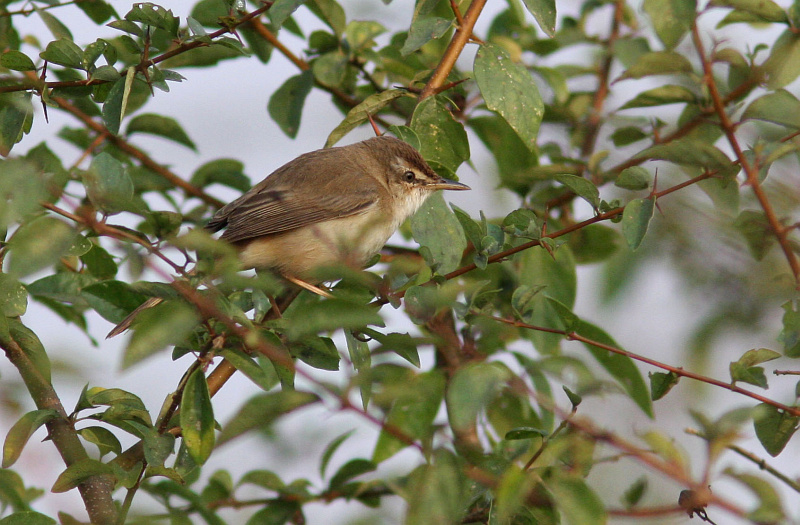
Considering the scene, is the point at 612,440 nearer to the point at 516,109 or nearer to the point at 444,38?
the point at 516,109

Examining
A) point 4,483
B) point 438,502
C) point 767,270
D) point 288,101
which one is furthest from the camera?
point 288,101

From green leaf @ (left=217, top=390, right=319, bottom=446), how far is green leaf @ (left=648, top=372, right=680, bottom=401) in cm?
113

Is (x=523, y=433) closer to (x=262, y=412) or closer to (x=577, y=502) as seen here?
(x=577, y=502)

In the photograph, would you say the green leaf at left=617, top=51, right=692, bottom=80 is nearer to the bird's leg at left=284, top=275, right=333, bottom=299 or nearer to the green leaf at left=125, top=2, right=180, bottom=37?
the bird's leg at left=284, top=275, right=333, bottom=299

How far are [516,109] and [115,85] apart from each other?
4.40 feet

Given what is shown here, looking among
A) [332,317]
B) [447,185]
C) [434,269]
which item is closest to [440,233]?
[434,269]

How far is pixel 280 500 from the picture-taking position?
309 cm

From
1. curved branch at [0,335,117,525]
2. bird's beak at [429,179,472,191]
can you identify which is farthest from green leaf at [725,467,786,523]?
bird's beak at [429,179,472,191]

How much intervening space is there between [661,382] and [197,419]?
1.26 metres

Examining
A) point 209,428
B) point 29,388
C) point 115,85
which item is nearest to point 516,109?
point 115,85

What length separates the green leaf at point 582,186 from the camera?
240cm

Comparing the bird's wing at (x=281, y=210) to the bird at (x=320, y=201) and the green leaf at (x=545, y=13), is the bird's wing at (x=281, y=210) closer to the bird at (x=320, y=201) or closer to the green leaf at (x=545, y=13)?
the bird at (x=320, y=201)

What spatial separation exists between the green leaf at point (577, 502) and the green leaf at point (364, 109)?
182cm

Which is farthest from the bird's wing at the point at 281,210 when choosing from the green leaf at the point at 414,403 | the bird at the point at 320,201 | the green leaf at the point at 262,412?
the green leaf at the point at 262,412
